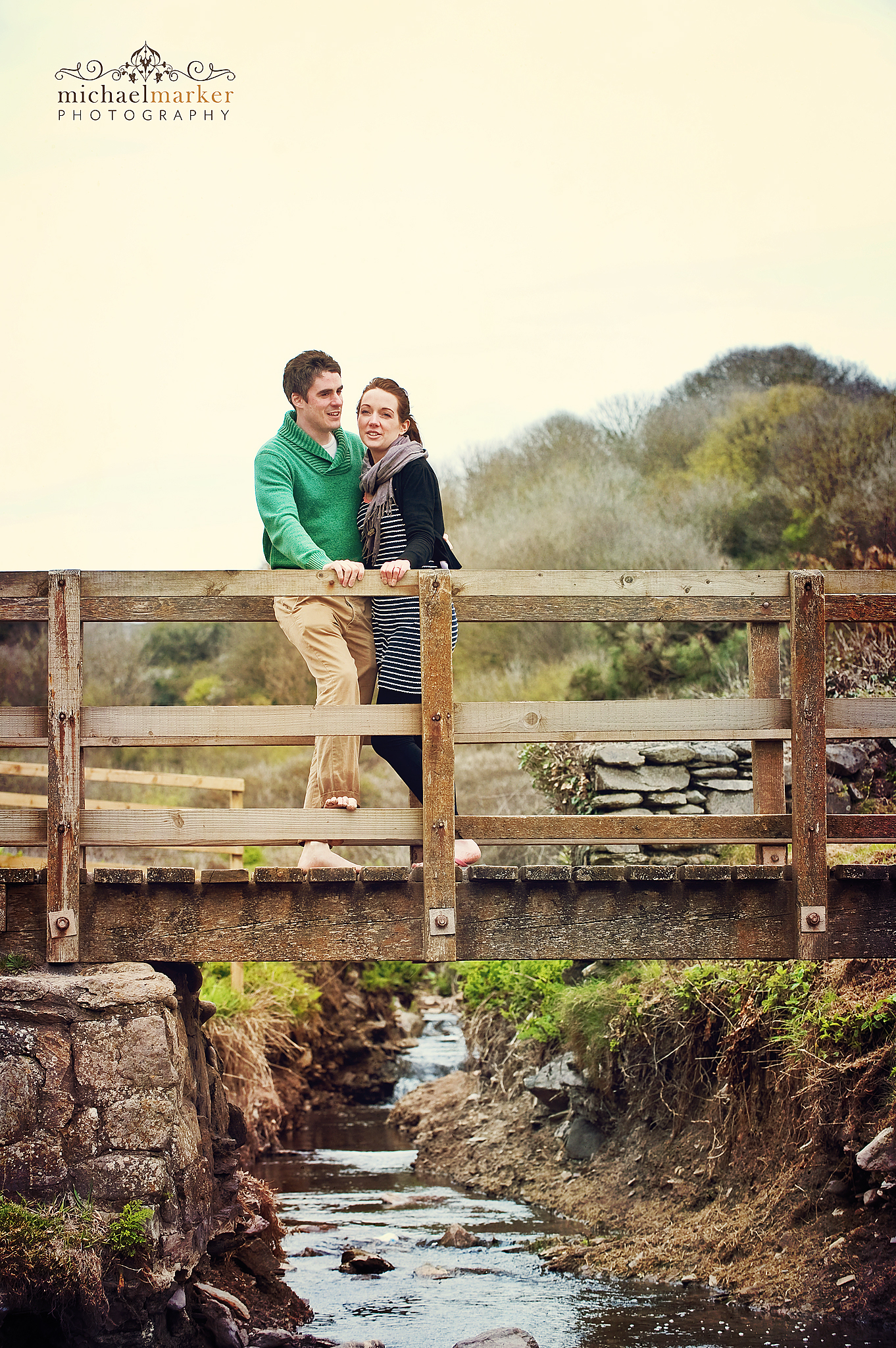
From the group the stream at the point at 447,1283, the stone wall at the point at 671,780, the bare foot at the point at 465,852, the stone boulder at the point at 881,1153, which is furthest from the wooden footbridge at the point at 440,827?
the stone wall at the point at 671,780

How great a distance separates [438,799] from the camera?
502cm

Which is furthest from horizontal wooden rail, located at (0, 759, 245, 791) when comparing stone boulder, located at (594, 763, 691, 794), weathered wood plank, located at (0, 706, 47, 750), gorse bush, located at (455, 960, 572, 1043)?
weathered wood plank, located at (0, 706, 47, 750)

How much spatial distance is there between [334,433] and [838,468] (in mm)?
15162

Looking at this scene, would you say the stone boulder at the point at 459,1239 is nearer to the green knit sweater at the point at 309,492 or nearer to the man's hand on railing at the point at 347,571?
the green knit sweater at the point at 309,492

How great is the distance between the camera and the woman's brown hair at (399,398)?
559 centimetres

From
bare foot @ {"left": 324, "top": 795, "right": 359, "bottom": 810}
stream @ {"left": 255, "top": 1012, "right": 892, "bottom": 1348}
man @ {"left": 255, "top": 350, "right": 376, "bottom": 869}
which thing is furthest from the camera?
stream @ {"left": 255, "top": 1012, "right": 892, "bottom": 1348}

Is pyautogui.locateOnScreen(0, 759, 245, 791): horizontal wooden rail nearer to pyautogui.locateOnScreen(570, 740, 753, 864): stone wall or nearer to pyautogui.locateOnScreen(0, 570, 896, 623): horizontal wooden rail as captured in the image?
Answer: pyautogui.locateOnScreen(570, 740, 753, 864): stone wall

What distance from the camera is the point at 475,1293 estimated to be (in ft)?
22.4

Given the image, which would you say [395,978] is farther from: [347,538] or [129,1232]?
[129,1232]

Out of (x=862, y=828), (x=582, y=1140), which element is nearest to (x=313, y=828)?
(x=862, y=828)

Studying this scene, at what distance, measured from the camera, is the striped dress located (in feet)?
17.6

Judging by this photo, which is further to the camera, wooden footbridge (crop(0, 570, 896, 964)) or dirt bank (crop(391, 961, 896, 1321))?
dirt bank (crop(391, 961, 896, 1321))

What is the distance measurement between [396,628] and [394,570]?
17.0 inches

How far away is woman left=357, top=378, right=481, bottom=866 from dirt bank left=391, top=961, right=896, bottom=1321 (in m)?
2.58
